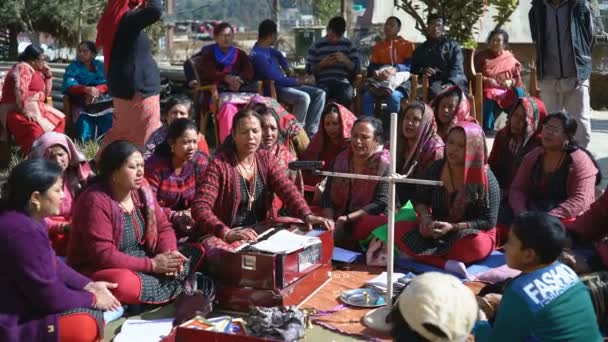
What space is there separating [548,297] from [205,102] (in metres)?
5.52

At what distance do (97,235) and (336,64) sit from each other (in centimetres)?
488

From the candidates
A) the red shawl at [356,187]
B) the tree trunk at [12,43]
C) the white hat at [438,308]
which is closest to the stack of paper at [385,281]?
the red shawl at [356,187]

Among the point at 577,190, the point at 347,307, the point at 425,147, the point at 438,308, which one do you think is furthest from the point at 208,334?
the point at 577,190

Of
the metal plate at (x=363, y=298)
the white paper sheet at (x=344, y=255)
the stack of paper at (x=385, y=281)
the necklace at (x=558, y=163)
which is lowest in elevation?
the metal plate at (x=363, y=298)

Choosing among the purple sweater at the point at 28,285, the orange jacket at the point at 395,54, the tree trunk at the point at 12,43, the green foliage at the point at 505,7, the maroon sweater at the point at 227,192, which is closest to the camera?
the purple sweater at the point at 28,285

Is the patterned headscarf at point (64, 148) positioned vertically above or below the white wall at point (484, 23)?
below

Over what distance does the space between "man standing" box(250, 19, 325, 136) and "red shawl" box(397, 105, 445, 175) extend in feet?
8.50

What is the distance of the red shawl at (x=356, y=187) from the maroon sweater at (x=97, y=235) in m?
1.68

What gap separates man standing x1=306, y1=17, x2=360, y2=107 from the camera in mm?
8242

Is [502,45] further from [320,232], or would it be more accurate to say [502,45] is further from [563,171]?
[320,232]

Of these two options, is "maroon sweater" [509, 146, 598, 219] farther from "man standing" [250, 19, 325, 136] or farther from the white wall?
the white wall

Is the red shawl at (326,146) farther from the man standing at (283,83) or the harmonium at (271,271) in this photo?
the man standing at (283,83)

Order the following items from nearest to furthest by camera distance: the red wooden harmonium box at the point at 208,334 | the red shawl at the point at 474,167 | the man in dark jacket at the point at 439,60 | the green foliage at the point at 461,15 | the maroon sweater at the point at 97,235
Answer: the red wooden harmonium box at the point at 208,334, the maroon sweater at the point at 97,235, the red shawl at the point at 474,167, the man in dark jacket at the point at 439,60, the green foliage at the point at 461,15

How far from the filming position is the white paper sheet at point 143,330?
3689mm
